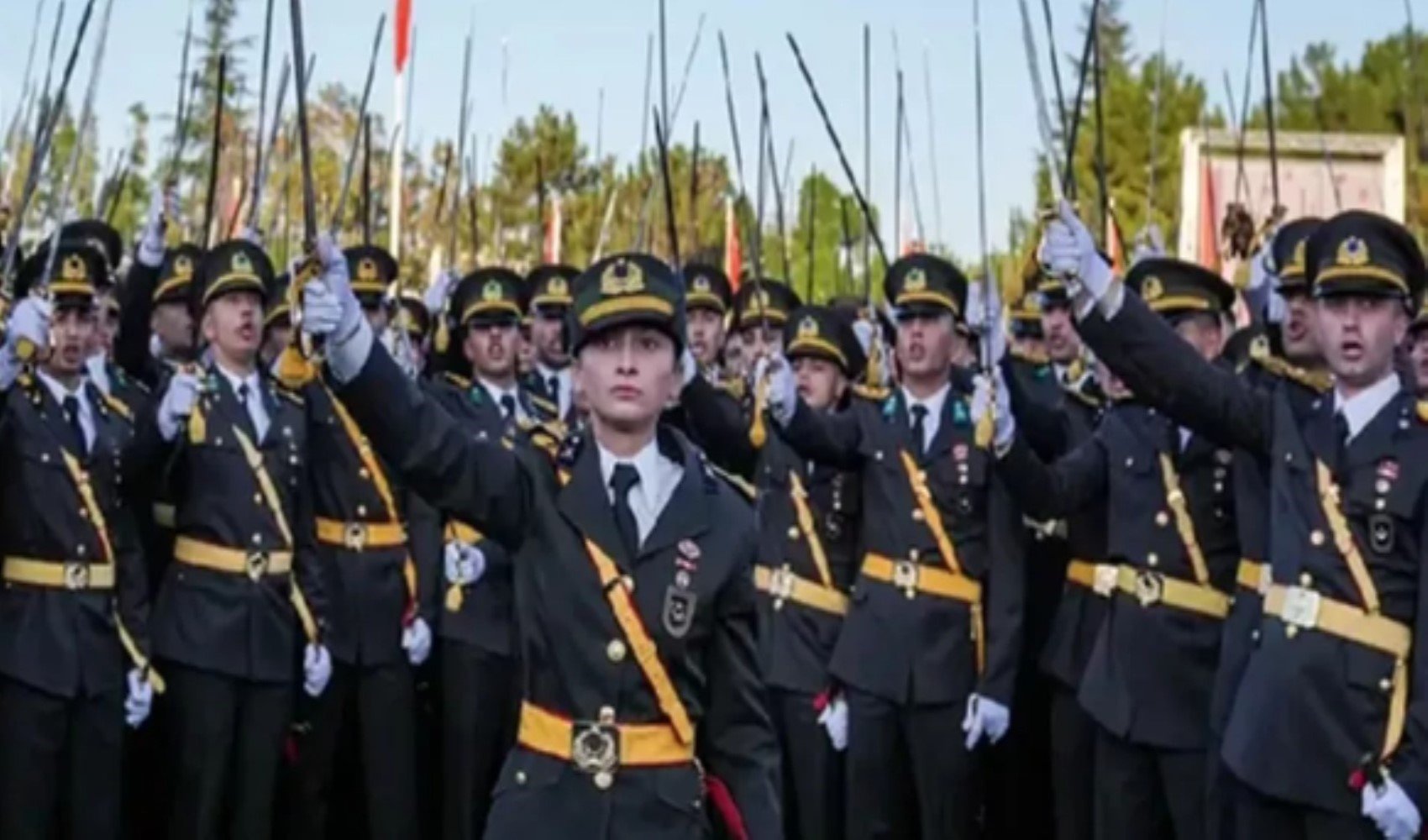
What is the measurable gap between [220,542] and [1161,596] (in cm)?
322

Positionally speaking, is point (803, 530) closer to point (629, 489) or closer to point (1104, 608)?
point (1104, 608)

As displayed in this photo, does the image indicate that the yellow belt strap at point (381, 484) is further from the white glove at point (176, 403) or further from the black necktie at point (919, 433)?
the black necktie at point (919, 433)

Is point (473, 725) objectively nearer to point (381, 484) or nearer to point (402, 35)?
point (381, 484)

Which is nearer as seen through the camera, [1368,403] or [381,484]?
[1368,403]

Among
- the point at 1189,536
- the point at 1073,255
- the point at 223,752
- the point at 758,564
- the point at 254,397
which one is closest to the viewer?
the point at 1073,255

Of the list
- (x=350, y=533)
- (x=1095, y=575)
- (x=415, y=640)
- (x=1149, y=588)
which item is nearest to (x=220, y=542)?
(x=350, y=533)

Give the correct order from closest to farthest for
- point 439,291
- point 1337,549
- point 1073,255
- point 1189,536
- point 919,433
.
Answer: point 1073,255, point 1337,549, point 1189,536, point 919,433, point 439,291

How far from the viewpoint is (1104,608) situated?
7.04m

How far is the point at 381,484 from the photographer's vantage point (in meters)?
7.94

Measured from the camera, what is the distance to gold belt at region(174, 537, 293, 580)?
7.14 metres

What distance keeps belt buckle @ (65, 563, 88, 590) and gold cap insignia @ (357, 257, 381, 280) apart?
1890 millimetres

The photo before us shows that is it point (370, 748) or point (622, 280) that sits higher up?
point (622, 280)

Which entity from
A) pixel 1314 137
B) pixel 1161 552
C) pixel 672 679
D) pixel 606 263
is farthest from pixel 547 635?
pixel 1314 137

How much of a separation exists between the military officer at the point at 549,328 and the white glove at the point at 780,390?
4.80 ft
